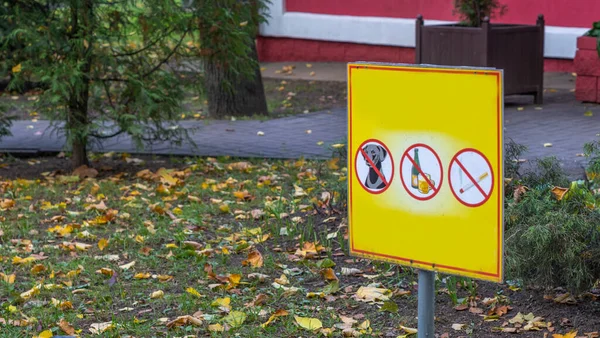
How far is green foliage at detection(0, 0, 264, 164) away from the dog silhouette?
17.2 feet

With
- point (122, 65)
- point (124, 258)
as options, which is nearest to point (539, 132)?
point (122, 65)

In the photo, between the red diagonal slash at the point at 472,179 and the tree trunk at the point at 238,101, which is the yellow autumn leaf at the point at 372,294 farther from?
the tree trunk at the point at 238,101

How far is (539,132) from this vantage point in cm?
979

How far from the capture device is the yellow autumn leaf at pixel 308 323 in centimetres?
432

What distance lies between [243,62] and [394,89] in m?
6.00

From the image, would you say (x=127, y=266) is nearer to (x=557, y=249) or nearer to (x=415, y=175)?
(x=557, y=249)

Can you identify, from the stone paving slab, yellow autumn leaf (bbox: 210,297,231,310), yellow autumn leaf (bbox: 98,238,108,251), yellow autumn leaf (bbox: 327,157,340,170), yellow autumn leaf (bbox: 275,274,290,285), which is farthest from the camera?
the stone paving slab

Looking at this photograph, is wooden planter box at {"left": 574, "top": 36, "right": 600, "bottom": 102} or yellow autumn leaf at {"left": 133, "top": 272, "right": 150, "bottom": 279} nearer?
yellow autumn leaf at {"left": 133, "top": 272, "right": 150, "bottom": 279}

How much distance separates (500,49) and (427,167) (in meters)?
8.85

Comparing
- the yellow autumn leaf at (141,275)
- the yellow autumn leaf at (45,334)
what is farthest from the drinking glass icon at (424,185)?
→ the yellow autumn leaf at (141,275)

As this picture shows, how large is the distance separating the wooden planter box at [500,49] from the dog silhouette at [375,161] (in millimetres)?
8452

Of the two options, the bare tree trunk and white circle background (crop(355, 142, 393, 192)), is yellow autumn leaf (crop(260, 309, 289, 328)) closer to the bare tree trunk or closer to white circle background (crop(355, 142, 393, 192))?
white circle background (crop(355, 142, 393, 192))

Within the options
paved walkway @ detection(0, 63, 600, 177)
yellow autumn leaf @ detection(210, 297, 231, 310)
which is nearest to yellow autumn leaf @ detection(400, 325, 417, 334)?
yellow autumn leaf @ detection(210, 297, 231, 310)

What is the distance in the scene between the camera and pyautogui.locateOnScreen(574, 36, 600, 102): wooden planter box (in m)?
11.3
